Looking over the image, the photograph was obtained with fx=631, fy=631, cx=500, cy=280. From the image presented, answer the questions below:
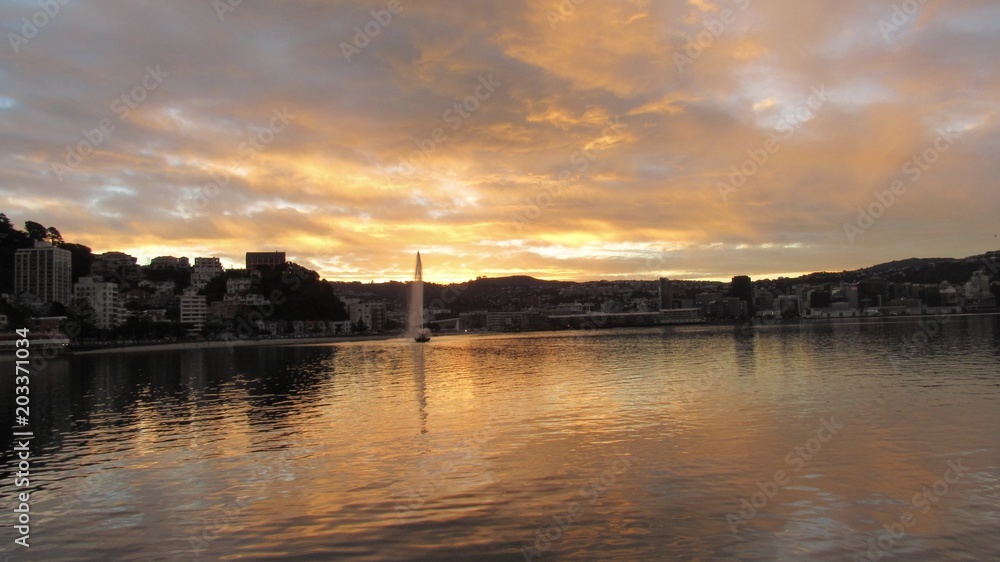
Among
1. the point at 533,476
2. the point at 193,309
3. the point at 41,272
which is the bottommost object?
the point at 533,476

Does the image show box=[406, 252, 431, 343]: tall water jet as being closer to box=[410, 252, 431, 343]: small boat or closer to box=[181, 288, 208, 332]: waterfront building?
box=[410, 252, 431, 343]: small boat

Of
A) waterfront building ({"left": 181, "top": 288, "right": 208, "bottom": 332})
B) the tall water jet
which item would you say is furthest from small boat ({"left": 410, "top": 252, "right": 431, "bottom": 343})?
waterfront building ({"left": 181, "top": 288, "right": 208, "bottom": 332})

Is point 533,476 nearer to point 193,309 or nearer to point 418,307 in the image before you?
point 418,307

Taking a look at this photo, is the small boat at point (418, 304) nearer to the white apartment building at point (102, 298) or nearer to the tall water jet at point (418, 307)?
the tall water jet at point (418, 307)

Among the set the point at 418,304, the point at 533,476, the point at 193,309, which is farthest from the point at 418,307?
the point at 533,476

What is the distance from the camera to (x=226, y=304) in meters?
196

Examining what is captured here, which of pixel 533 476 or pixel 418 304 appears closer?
pixel 533 476

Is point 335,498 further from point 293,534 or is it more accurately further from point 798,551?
point 798,551

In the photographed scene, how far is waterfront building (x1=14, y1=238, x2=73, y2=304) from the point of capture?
16050cm

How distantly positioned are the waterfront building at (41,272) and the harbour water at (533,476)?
6146 inches

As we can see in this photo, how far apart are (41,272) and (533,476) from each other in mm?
188749

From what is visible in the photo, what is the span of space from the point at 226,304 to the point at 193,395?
551ft

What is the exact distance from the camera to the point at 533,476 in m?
17.2

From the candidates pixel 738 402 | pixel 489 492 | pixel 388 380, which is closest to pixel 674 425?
pixel 738 402
